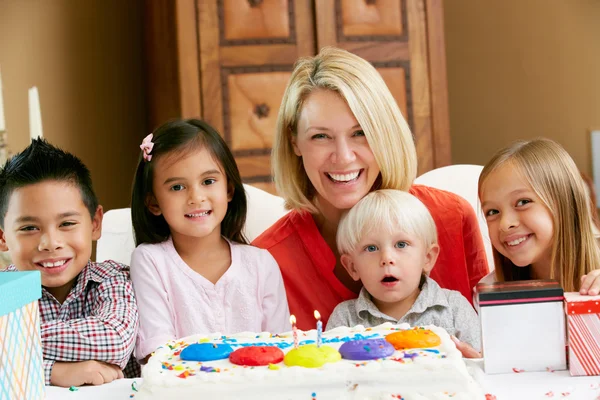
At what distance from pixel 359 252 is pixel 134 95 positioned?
8.55 ft

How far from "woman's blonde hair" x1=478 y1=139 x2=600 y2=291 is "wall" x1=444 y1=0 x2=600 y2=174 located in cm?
249

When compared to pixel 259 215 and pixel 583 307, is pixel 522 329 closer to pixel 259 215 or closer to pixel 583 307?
pixel 583 307

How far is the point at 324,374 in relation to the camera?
44.0 inches

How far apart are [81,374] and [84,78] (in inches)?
112

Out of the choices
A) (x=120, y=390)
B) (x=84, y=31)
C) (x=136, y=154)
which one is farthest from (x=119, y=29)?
(x=120, y=390)

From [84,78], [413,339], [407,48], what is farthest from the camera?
[84,78]

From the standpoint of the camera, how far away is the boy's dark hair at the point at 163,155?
1.84m

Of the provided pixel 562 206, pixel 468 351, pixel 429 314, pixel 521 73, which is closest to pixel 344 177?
pixel 429 314

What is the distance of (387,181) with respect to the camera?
1.98m

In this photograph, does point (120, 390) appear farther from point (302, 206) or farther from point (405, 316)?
point (302, 206)

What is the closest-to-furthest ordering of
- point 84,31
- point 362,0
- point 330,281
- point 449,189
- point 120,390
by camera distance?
point 120,390, point 330,281, point 449,189, point 362,0, point 84,31

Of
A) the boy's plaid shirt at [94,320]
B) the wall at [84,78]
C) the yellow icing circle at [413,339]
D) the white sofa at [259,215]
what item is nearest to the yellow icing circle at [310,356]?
the yellow icing circle at [413,339]

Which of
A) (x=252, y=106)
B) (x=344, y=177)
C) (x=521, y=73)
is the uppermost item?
(x=521, y=73)

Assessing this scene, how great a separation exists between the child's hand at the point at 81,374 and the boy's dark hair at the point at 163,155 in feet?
1.59
